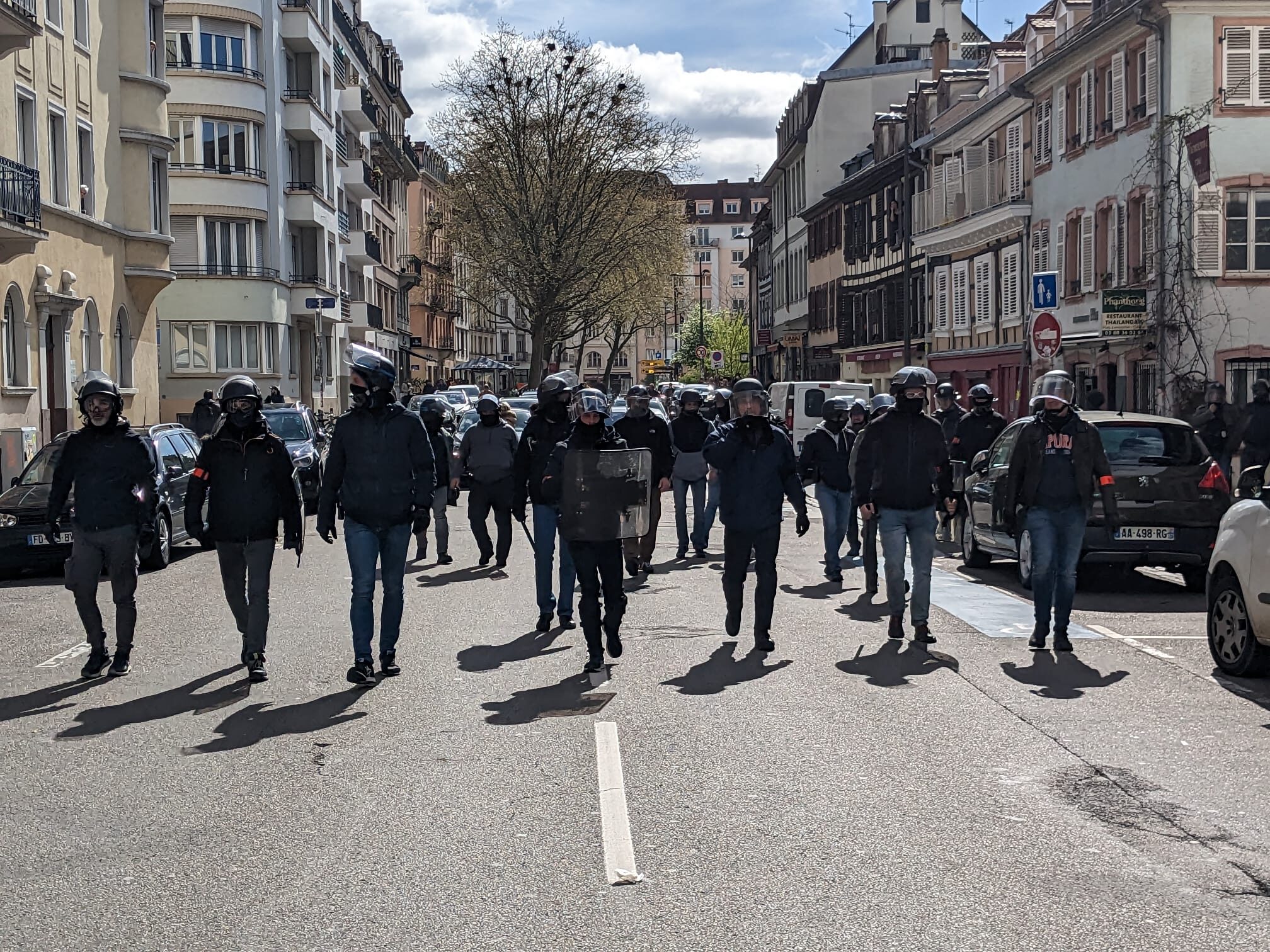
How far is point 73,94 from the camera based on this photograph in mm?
30969

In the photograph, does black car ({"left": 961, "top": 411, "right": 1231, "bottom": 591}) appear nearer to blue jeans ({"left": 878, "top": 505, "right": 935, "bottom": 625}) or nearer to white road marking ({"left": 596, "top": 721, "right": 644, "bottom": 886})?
blue jeans ({"left": 878, "top": 505, "right": 935, "bottom": 625})

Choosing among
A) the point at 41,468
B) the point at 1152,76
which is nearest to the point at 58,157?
the point at 41,468

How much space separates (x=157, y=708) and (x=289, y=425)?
17643mm

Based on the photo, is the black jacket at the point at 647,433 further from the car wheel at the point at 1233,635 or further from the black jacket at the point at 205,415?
the black jacket at the point at 205,415

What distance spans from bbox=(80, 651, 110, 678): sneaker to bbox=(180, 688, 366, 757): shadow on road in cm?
166

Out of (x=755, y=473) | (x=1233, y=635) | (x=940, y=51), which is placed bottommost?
(x=1233, y=635)

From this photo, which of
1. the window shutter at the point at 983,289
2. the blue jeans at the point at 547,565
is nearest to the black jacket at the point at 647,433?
the blue jeans at the point at 547,565

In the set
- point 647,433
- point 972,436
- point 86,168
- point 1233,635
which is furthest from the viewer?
point 86,168

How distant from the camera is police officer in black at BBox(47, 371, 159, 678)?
9.94 m

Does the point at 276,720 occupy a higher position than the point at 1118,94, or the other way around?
the point at 1118,94

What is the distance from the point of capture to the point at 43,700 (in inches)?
365

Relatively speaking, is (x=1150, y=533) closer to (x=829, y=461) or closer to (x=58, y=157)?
(x=829, y=461)

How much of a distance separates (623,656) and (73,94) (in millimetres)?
24651

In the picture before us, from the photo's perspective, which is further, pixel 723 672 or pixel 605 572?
pixel 605 572
